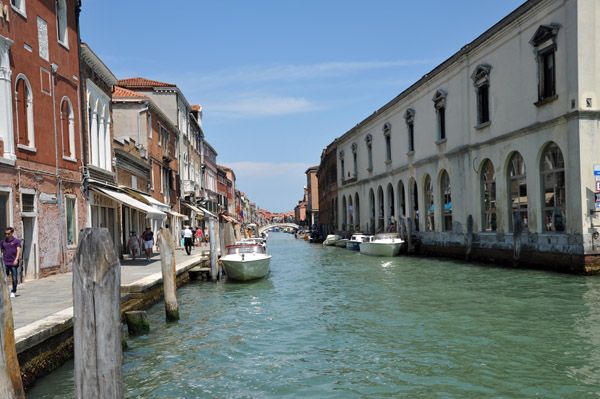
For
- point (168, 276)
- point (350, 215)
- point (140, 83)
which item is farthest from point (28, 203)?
point (350, 215)

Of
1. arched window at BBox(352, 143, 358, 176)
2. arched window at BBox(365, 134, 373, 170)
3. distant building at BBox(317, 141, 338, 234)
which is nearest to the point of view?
arched window at BBox(365, 134, 373, 170)

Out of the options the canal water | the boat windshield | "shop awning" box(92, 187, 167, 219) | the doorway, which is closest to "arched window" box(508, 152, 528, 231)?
the canal water

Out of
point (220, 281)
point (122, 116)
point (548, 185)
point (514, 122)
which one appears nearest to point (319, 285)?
point (220, 281)

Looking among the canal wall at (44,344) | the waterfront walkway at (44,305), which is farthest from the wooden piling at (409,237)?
the canal wall at (44,344)

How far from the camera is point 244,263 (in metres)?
16.4

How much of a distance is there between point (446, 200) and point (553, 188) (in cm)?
866

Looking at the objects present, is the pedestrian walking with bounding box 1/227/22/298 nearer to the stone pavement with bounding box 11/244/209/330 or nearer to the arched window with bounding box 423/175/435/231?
the stone pavement with bounding box 11/244/209/330

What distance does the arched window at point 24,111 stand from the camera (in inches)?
482

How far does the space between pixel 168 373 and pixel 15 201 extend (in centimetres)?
687

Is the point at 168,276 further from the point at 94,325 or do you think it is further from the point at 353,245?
the point at 353,245

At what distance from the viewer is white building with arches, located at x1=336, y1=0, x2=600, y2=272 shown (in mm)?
15016

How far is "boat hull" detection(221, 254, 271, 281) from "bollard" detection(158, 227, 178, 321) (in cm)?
551

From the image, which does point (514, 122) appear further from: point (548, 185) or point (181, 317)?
point (181, 317)

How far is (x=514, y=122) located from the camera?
18.7 m
